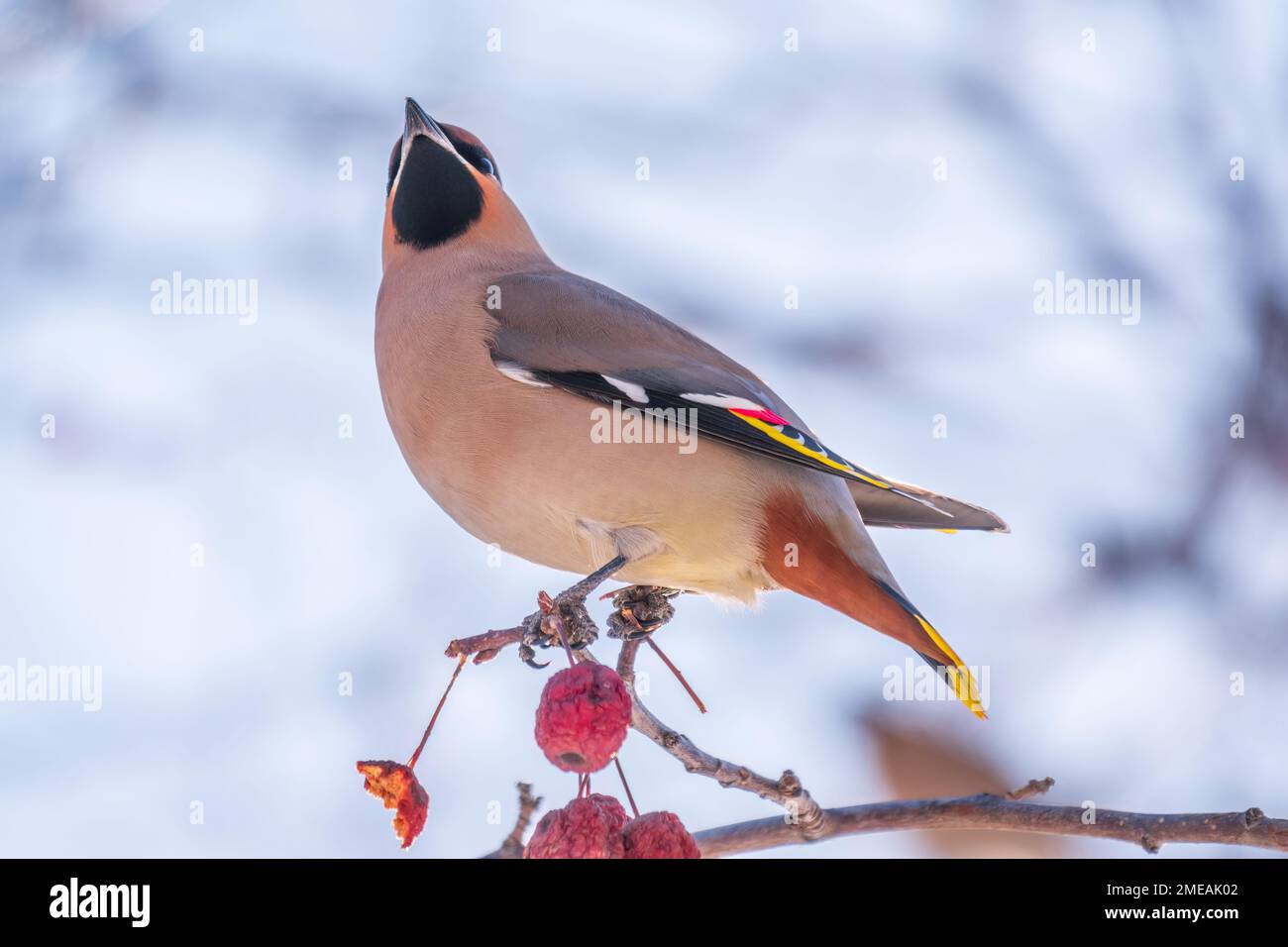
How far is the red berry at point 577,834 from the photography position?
2619 millimetres

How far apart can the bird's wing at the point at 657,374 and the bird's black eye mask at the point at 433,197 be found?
0.44 m

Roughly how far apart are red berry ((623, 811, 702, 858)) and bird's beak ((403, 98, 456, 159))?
101 inches

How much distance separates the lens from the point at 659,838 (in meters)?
2.62

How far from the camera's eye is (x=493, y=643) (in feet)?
9.70

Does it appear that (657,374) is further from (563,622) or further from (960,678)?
(960,678)

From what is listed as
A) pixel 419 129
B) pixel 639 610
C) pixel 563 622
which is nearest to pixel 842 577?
pixel 639 610
